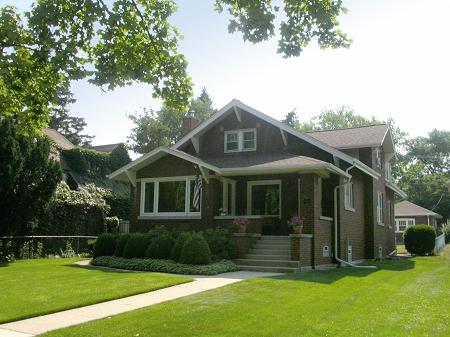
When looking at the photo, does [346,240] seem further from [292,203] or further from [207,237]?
[207,237]

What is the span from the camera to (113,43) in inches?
335

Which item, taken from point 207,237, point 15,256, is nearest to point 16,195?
point 15,256

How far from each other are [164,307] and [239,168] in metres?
9.56

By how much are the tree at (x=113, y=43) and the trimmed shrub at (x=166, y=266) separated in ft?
21.1

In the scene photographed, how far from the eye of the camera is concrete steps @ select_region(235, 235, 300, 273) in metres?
15.4

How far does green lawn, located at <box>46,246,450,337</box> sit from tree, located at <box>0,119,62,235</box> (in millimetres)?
10887

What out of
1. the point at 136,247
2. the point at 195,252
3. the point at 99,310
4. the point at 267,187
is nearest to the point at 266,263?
the point at 195,252

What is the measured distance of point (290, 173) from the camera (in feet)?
62.2

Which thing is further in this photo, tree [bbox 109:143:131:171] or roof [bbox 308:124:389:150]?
tree [bbox 109:143:131:171]

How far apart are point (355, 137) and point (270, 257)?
908cm

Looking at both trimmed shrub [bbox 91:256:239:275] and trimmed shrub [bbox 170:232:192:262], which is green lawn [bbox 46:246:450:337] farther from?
trimmed shrub [bbox 170:232:192:262]

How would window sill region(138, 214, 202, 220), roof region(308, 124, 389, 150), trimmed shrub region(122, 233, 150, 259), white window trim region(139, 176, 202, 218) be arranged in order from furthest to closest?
roof region(308, 124, 389, 150) → white window trim region(139, 176, 202, 218) → window sill region(138, 214, 202, 220) → trimmed shrub region(122, 233, 150, 259)

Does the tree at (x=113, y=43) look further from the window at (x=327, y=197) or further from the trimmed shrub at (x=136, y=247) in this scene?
the window at (x=327, y=197)

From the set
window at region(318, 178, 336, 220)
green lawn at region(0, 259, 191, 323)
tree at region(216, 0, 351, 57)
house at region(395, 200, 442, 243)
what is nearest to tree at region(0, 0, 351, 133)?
tree at region(216, 0, 351, 57)
